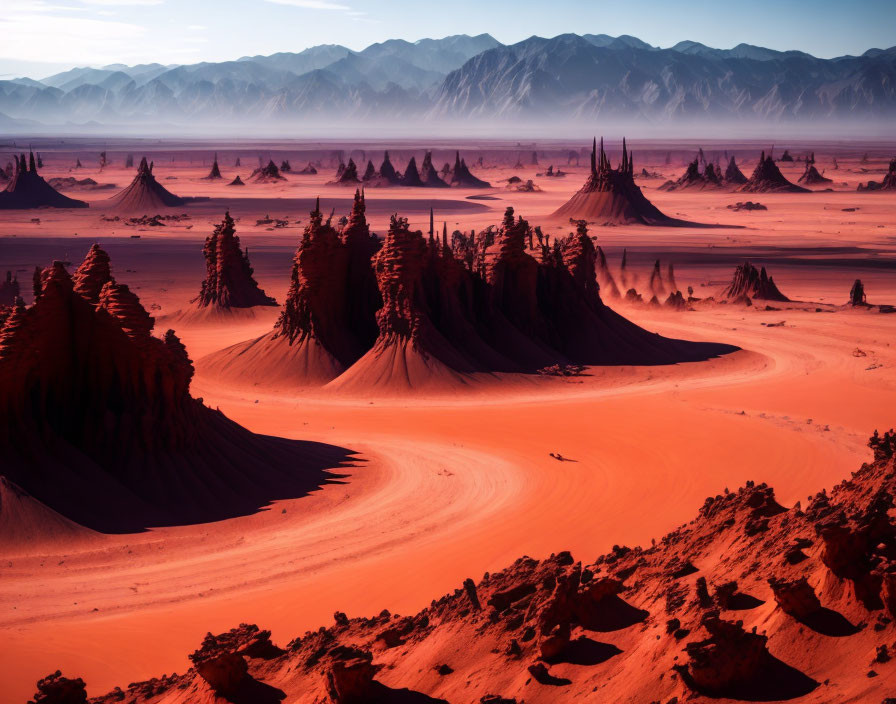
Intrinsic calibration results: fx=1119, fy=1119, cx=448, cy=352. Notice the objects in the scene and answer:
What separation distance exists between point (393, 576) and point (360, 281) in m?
18.8

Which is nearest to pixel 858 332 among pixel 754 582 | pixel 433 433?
pixel 433 433

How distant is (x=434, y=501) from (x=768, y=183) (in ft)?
357

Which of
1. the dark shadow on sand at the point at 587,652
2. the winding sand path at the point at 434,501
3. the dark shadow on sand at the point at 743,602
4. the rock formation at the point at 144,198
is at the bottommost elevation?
the winding sand path at the point at 434,501

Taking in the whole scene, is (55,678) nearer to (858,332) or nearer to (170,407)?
(170,407)

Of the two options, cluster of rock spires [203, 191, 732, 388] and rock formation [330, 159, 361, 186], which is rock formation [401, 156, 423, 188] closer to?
rock formation [330, 159, 361, 186]

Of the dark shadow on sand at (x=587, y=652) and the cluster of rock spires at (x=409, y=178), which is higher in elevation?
the cluster of rock spires at (x=409, y=178)

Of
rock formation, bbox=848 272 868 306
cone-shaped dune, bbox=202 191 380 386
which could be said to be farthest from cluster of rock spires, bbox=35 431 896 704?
rock formation, bbox=848 272 868 306

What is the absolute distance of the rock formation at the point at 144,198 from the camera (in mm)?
94812

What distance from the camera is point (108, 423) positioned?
20641 millimetres

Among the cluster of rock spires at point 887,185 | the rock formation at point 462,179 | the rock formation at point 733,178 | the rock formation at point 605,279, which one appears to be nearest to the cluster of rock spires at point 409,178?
the rock formation at point 462,179

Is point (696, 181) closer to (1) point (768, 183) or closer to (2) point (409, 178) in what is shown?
(1) point (768, 183)

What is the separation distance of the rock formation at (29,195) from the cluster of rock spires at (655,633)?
92201 mm

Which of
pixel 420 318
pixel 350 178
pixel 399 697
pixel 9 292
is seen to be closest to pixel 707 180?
pixel 350 178

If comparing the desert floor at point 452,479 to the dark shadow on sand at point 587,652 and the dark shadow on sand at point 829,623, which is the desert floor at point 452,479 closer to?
the dark shadow on sand at point 587,652
